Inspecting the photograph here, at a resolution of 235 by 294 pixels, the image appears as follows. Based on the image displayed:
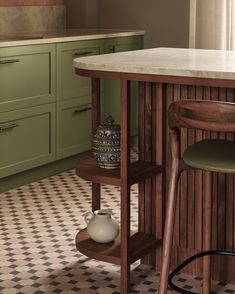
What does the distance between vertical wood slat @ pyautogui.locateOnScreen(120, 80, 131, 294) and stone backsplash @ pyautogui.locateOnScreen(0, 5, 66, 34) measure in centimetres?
275

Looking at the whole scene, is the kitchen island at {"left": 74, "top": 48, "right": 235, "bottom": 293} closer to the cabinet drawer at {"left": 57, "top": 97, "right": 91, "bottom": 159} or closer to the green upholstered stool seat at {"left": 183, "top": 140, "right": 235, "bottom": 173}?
the green upholstered stool seat at {"left": 183, "top": 140, "right": 235, "bottom": 173}

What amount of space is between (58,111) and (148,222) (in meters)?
1.94

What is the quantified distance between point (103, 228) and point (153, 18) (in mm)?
3252

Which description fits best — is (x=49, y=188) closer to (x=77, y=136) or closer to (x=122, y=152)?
(x=77, y=136)

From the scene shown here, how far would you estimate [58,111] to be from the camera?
5352 mm

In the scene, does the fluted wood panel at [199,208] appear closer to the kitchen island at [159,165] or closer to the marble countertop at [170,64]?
the kitchen island at [159,165]

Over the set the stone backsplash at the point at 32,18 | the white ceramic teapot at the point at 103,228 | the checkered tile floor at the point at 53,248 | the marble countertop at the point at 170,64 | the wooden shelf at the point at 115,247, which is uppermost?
the stone backsplash at the point at 32,18

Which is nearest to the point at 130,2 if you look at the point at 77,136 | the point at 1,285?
the point at 77,136

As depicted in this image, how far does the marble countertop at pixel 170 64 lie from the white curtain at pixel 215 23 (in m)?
2.08

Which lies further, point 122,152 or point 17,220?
point 17,220

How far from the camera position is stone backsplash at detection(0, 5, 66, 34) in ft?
19.0

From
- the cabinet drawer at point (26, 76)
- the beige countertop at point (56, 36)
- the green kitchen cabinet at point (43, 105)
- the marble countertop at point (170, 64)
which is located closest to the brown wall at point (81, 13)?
the beige countertop at point (56, 36)

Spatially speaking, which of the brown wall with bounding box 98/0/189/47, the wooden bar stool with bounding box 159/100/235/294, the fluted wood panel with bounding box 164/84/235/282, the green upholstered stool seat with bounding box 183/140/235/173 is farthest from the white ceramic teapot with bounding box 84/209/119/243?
the brown wall with bounding box 98/0/189/47

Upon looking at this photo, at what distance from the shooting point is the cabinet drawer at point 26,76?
15.7 feet
